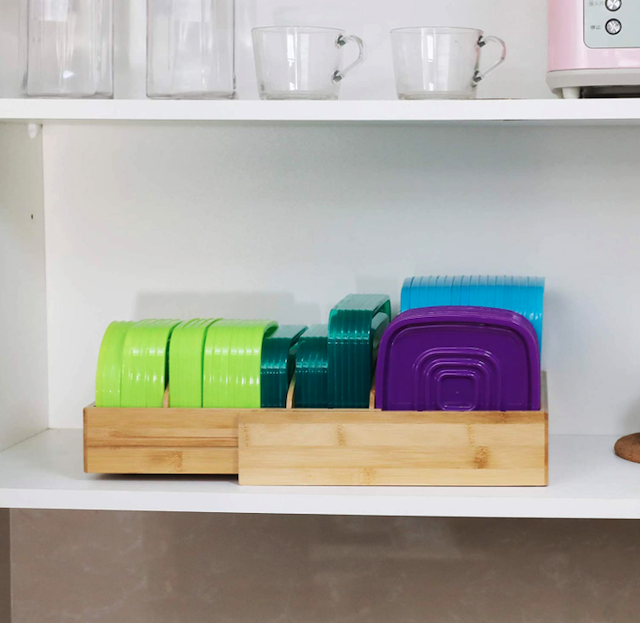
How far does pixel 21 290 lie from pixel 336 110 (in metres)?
0.47

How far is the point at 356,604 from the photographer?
1149mm

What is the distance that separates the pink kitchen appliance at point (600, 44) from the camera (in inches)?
34.8

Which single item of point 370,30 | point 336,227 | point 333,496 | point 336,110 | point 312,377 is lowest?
point 333,496

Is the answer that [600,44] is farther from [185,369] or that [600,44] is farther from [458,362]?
[185,369]

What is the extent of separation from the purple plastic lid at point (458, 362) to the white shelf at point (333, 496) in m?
0.09

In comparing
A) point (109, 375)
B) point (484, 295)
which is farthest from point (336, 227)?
point (109, 375)

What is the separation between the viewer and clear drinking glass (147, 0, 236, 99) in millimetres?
992

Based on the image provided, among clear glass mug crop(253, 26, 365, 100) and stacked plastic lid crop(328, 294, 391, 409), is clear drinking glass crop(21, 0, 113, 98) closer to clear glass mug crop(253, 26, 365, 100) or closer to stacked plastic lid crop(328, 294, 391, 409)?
clear glass mug crop(253, 26, 365, 100)

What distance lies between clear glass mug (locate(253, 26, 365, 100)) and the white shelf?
1.33ft

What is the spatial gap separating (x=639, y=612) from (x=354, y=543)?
37 cm

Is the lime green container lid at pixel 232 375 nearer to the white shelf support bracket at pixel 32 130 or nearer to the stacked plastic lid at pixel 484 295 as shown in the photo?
the stacked plastic lid at pixel 484 295

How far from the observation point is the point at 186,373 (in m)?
0.94

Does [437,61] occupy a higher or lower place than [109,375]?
higher

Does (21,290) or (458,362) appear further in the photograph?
(21,290)
